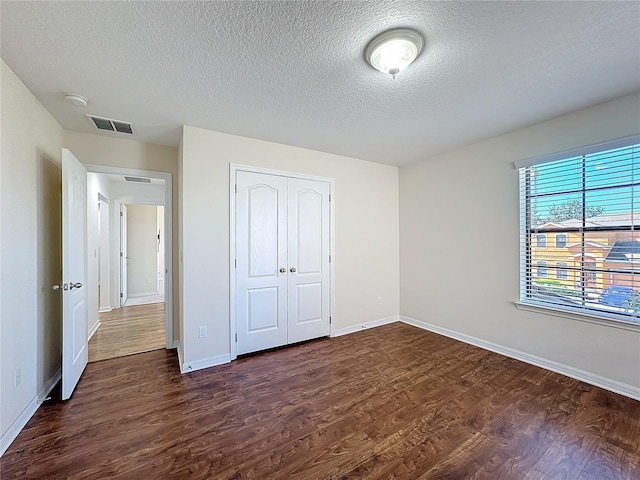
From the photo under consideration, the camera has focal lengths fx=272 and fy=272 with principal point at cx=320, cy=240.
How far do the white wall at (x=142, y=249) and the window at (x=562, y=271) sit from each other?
7592 millimetres

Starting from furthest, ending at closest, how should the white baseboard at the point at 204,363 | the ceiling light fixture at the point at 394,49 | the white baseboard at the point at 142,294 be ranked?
the white baseboard at the point at 142,294
the white baseboard at the point at 204,363
the ceiling light fixture at the point at 394,49

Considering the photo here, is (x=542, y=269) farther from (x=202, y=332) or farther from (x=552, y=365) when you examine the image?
(x=202, y=332)

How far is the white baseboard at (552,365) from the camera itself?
2311 millimetres

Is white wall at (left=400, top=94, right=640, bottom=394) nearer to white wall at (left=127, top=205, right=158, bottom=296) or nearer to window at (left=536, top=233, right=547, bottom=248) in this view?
window at (left=536, top=233, right=547, bottom=248)

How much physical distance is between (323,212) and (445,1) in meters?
2.55

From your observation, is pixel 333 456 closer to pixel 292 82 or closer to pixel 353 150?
pixel 292 82

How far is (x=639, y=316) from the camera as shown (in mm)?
2279

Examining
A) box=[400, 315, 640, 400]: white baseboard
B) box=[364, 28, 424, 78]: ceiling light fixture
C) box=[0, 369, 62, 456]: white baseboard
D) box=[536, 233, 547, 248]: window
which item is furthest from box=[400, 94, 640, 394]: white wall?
box=[0, 369, 62, 456]: white baseboard

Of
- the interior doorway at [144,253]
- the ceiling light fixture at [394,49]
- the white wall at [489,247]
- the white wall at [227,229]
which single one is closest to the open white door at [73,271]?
the white wall at [227,229]

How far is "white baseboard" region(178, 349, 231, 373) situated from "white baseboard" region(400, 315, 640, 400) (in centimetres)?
284

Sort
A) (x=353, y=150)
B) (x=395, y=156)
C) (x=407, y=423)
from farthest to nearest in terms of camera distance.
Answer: (x=395, y=156), (x=353, y=150), (x=407, y=423)

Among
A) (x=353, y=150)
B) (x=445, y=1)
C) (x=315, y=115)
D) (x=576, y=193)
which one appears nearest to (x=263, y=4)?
(x=445, y=1)

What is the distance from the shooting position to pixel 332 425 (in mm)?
1955

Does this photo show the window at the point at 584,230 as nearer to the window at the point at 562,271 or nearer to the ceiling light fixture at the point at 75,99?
the window at the point at 562,271
